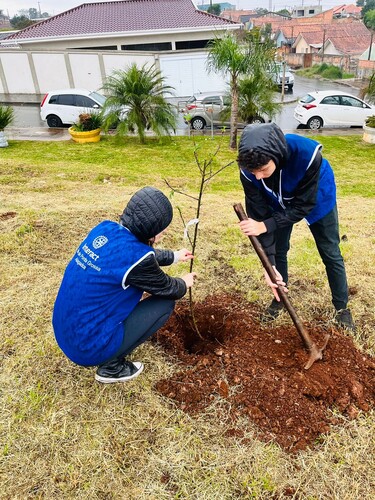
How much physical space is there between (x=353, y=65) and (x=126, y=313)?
1599 inches

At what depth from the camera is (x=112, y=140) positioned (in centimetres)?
1009

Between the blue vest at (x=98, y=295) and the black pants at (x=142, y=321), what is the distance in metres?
0.05

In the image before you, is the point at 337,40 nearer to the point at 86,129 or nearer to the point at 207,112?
the point at 207,112

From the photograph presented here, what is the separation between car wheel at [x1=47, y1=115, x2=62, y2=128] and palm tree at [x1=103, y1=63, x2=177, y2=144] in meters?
2.99

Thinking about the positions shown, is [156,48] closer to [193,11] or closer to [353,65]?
[193,11]

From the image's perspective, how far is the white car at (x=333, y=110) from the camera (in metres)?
12.2

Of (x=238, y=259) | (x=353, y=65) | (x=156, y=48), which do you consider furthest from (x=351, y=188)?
(x=353, y=65)

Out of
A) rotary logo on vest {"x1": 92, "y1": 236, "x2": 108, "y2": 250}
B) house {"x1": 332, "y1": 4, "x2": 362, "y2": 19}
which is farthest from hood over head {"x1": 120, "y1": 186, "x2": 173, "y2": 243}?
house {"x1": 332, "y1": 4, "x2": 362, "y2": 19}

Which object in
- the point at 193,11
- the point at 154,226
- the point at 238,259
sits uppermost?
the point at 193,11

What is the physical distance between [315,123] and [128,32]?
1140cm

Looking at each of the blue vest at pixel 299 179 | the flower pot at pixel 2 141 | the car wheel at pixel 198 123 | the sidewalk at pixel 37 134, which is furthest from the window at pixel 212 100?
the blue vest at pixel 299 179

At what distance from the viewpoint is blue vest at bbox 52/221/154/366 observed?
5.84 ft

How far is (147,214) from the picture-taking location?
5.94ft

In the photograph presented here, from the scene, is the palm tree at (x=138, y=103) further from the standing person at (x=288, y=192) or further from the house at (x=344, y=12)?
the house at (x=344, y=12)
